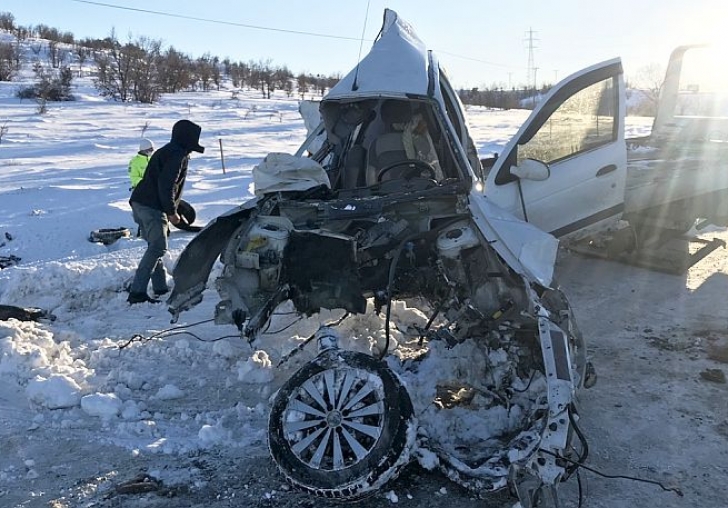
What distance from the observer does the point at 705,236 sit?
8562 mm

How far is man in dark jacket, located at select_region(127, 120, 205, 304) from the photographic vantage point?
6.10 m

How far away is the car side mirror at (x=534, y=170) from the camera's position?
16.2 feet

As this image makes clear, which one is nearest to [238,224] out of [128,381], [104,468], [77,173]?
[128,381]

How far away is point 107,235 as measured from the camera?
8484 mm

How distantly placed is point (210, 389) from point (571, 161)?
12.0ft

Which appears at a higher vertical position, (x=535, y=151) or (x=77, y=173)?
(x=535, y=151)

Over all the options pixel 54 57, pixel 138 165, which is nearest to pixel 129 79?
pixel 54 57

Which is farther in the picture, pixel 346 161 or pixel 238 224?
pixel 346 161

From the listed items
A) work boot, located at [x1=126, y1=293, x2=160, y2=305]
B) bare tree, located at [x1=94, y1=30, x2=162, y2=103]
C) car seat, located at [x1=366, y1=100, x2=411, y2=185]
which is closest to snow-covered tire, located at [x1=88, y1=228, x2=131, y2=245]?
work boot, located at [x1=126, y1=293, x2=160, y2=305]

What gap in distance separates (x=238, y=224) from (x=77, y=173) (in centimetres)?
1123

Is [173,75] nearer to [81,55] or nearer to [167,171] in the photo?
[81,55]

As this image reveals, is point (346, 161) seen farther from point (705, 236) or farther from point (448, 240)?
point (705, 236)

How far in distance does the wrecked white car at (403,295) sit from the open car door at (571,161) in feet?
1.30

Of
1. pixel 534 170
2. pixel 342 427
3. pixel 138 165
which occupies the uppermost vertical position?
pixel 534 170
